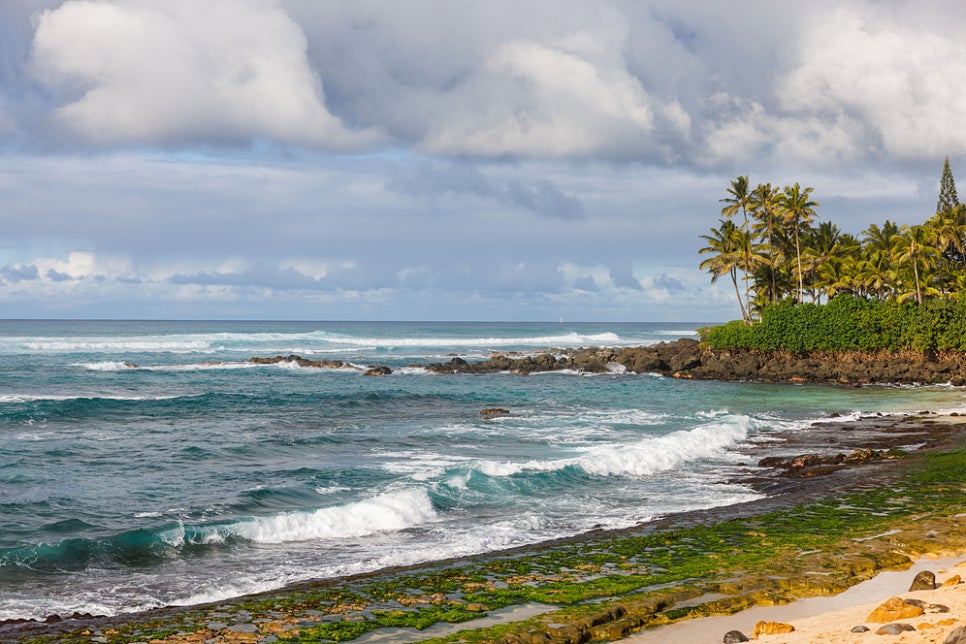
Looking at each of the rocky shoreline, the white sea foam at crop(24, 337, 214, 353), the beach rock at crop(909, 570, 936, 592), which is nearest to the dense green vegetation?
the rocky shoreline

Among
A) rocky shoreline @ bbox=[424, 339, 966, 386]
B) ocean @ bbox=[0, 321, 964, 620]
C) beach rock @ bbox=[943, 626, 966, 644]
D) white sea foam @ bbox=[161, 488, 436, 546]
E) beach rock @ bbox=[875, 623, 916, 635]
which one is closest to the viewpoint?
beach rock @ bbox=[943, 626, 966, 644]

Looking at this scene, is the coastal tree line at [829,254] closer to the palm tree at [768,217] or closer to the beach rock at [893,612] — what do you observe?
the palm tree at [768,217]

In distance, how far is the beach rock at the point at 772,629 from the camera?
8.77m

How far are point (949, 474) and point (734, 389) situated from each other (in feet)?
94.9

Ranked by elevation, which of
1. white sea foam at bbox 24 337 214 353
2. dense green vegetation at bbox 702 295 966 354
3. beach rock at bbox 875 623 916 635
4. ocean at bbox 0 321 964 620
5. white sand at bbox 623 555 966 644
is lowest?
ocean at bbox 0 321 964 620

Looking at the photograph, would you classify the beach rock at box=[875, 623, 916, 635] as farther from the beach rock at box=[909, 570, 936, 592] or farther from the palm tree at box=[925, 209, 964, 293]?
the palm tree at box=[925, 209, 964, 293]

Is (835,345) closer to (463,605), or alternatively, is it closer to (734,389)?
(734,389)

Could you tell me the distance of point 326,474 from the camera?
21.3 m

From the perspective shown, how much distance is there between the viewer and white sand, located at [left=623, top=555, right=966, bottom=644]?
26.8 ft

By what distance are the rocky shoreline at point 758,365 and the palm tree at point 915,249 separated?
4683 mm

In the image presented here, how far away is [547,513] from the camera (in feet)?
56.6

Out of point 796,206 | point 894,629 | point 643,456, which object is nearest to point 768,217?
point 796,206

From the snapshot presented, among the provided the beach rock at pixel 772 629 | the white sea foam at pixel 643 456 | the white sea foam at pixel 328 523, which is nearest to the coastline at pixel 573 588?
the beach rock at pixel 772 629

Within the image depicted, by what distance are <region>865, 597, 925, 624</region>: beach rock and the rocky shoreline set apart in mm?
45057
